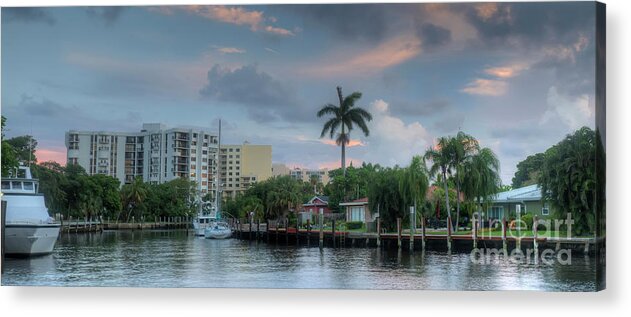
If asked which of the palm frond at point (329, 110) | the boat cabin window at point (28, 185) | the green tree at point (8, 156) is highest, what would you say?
the palm frond at point (329, 110)

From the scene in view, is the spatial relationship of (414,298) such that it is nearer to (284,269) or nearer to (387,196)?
(284,269)

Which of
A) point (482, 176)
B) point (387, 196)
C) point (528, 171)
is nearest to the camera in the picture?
point (528, 171)

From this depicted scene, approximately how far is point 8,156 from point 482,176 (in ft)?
33.1

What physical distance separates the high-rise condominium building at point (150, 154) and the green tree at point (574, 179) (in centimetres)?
719

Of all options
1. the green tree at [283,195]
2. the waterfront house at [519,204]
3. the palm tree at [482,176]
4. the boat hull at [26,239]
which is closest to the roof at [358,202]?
the green tree at [283,195]

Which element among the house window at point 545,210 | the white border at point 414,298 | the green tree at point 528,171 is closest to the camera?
the white border at point 414,298

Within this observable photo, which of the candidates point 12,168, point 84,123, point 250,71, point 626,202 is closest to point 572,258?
point 626,202

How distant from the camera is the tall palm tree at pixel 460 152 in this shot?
58.5 feet

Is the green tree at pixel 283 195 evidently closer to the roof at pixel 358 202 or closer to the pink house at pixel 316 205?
the pink house at pixel 316 205

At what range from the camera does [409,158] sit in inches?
719

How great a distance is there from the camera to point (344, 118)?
57.0ft

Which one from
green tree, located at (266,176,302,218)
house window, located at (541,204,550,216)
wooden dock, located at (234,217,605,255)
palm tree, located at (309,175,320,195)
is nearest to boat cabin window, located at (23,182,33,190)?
green tree, located at (266,176,302,218)

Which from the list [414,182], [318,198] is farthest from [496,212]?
[318,198]

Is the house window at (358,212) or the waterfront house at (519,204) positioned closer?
the waterfront house at (519,204)
